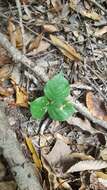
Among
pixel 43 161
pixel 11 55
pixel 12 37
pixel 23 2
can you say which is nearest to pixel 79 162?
pixel 43 161

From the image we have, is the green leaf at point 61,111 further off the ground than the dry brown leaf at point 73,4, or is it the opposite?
the dry brown leaf at point 73,4

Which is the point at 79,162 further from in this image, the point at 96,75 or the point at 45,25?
the point at 45,25

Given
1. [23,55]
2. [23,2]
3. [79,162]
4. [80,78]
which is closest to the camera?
[79,162]

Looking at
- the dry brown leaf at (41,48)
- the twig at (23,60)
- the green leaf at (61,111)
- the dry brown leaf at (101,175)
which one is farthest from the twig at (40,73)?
the dry brown leaf at (101,175)

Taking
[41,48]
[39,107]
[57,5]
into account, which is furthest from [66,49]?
[39,107]

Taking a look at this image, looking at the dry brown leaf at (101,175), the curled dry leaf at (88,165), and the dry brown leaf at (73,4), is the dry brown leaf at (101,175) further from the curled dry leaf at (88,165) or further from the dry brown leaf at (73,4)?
the dry brown leaf at (73,4)

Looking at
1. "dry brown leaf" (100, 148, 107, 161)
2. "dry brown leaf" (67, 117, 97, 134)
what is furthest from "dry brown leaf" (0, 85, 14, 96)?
"dry brown leaf" (100, 148, 107, 161)
